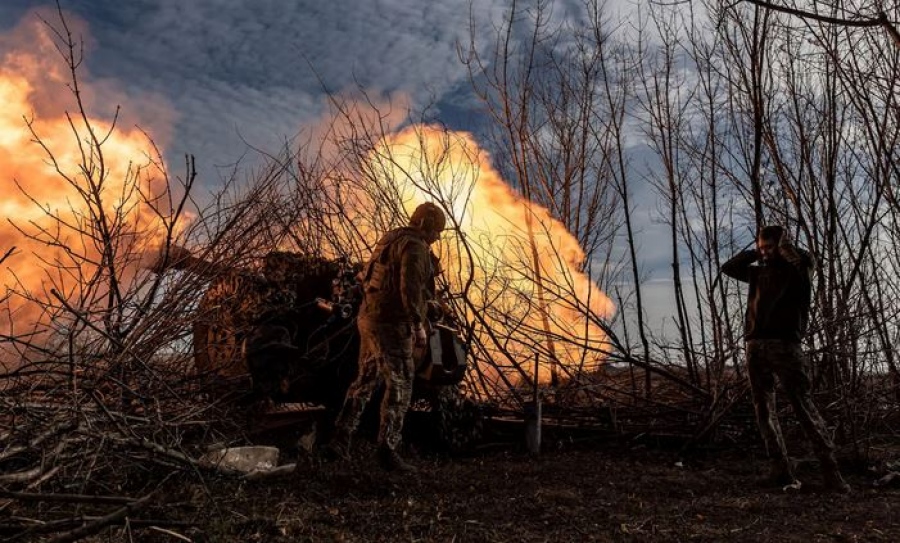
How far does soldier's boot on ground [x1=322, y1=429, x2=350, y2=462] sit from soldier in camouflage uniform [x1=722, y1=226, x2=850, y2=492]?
3.44 metres

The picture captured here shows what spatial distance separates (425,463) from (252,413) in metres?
1.69

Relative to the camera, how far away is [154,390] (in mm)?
4750

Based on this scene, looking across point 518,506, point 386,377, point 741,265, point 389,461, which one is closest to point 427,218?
point 386,377

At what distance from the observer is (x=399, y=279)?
5.34m

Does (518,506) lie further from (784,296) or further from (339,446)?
(784,296)

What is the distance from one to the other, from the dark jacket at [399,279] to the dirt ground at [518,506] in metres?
1.26

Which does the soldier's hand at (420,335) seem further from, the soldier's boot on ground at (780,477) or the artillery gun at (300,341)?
the soldier's boot on ground at (780,477)

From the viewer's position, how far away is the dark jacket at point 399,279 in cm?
520

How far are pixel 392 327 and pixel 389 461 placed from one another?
1085 millimetres

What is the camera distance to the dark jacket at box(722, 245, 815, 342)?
5.13 metres

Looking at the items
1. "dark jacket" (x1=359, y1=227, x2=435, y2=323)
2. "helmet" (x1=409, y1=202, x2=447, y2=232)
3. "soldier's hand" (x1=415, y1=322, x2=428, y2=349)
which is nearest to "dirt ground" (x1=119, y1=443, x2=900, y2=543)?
"soldier's hand" (x1=415, y1=322, x2=428, y2=349)

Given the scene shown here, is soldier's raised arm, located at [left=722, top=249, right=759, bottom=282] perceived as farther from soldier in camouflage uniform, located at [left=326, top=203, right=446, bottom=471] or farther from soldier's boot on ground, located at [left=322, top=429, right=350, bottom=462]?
soldier's boot on ground, located at [left=322, top=429, right=350, bottom=462]

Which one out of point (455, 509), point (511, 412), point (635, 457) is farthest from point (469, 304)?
point (455, 509)

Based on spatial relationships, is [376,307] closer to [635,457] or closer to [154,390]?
[154,390]
